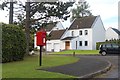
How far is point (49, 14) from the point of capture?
90.6 ft

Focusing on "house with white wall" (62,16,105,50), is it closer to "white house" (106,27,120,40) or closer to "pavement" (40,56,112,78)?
"white house" (106,27,120,40)

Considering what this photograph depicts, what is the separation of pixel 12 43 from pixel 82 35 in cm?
4737

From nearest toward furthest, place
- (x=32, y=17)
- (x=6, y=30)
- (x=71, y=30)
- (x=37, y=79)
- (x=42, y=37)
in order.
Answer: (x=37, y=79) → (x=42, y=37) → (x=6, y=30) → (x=32, y=17) → (x=71, y=30)

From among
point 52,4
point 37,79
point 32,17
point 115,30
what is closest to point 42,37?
point 37,79

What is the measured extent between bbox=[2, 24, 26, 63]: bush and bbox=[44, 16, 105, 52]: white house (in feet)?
145

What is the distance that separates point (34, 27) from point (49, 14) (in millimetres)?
3554

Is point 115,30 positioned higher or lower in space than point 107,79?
higher

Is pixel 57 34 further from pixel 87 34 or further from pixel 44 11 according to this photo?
pixel 44 11

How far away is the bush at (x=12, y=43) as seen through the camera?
19530 mm

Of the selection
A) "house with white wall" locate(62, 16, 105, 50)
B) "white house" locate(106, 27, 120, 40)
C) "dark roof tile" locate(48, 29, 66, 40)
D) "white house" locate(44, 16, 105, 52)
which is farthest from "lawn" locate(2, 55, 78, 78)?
"white house" locate(106, 27, 120, 40)

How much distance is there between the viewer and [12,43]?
799 inches

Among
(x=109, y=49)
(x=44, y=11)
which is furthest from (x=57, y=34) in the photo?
(x=44, y=11)

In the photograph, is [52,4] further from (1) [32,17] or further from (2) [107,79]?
(2) [107,79]

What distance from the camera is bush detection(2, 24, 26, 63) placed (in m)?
19.5
